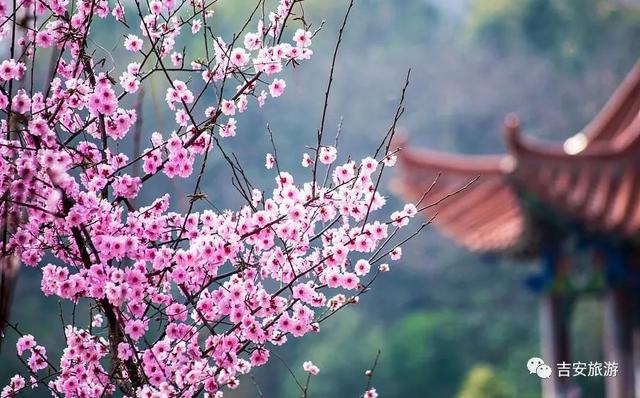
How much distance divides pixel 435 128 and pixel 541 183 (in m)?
15.7

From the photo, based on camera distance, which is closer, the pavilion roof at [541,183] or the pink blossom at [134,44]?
the pink blossom at [134,44]

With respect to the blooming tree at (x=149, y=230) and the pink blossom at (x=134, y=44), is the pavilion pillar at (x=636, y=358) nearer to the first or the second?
the blooming tree at (x=149, y=230)

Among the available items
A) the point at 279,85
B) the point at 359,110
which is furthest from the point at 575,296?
the point at 359,110

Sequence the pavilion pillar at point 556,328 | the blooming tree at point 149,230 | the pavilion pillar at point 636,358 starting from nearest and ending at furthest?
the blooming tree at point 149,230 → the pavilion pillar at point 556,328 → the pavilion pillar at point 636,358

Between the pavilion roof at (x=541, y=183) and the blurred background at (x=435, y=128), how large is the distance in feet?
28.4

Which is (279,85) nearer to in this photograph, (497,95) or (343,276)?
(343,276)

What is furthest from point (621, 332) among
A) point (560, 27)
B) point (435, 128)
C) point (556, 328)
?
point (560, 27)

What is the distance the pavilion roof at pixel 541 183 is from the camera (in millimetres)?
5426

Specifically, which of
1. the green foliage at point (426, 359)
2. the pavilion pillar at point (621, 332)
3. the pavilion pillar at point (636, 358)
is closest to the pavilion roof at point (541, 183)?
the pavilion pillar at point (621, 332)

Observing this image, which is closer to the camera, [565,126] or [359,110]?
[565,126]

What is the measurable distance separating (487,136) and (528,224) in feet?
49.2

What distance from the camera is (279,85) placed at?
84.9 inches

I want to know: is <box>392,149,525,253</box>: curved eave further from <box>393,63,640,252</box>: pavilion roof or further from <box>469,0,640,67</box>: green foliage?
<box>469,0,640,67</box>: green foliage

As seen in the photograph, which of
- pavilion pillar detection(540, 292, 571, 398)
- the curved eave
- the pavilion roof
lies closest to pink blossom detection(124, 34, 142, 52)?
the pavilion roof
